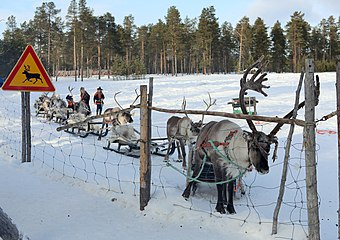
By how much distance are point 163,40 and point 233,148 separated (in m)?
67.1

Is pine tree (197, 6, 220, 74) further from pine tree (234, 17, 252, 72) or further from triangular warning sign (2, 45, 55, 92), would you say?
triangular warning sign (2, 45, 55, 92)

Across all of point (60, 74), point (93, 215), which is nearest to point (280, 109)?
point (93, 215)

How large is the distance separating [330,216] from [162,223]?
245cm

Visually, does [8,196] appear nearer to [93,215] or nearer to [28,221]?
[28,221]

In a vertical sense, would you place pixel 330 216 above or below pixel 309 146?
below

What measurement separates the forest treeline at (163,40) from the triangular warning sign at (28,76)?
40453 millimetres

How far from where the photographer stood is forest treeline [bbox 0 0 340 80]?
54219 mm

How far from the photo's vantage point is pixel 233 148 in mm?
5215

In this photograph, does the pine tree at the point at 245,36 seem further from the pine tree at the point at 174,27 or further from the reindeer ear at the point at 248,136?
the reindeer ear at the point at 248,136

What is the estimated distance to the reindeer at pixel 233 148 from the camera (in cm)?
475

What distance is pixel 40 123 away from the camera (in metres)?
15.9

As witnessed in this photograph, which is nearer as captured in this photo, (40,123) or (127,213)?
(127,213)

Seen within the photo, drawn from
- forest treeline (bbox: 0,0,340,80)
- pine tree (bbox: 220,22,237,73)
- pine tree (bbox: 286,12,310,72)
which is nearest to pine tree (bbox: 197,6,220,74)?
forest treeline (bbox: 0,0,340,80)

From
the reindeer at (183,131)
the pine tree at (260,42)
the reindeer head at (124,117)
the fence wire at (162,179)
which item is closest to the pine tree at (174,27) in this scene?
the pine tree at (260,42)
